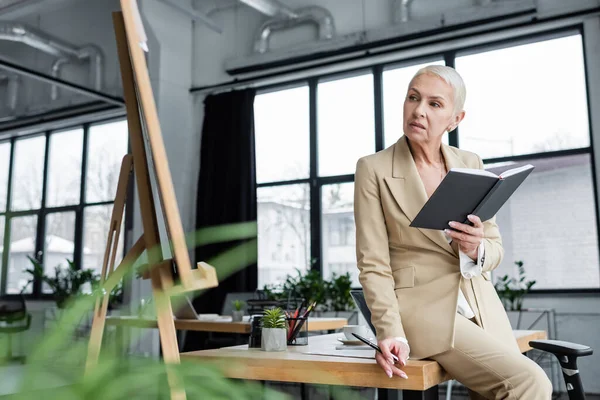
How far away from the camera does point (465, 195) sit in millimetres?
1438

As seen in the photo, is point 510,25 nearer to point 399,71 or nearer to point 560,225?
point 399,71

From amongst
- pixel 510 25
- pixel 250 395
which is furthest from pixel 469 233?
pixel 510 25

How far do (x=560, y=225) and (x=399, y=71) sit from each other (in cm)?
244

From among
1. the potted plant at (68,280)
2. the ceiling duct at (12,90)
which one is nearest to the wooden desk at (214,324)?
the potted plant at (68,280)

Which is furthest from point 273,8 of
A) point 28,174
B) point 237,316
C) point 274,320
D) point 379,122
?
point 274,320

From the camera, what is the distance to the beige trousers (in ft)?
4.72

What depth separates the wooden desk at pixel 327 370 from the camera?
1.42 metres

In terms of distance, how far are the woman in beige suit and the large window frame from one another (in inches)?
174

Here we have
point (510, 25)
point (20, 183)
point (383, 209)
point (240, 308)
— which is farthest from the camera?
point (20, 183)

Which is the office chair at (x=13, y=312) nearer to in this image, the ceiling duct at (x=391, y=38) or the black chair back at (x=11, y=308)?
the black chair back at (x=11, y=308)

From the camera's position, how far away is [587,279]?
219 inches

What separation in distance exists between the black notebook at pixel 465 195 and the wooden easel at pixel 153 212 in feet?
2.08

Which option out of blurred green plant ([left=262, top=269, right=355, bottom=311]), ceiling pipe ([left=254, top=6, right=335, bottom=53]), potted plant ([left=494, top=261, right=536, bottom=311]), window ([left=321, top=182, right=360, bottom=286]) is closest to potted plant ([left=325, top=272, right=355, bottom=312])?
blurred green plant ([left=262, top=269, right=355, bottom=311])

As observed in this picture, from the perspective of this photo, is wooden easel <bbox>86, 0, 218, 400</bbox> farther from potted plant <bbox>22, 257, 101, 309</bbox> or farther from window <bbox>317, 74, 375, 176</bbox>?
potted plant <bbox>22, 257, 101, 309</bbox>
